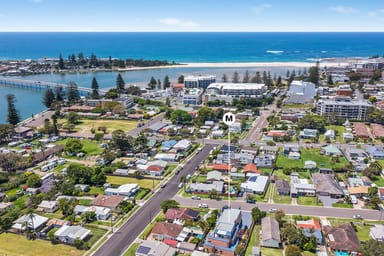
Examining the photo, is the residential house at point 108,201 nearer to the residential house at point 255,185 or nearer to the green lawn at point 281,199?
the residential house at point 255,185

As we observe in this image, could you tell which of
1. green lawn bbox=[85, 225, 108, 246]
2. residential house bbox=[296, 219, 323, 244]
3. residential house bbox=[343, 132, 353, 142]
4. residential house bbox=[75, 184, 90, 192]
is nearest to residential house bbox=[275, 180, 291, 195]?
residential house bbox=[296, 219, 323, 244]

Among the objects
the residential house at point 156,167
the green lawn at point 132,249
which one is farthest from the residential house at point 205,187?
the green lawn at point 132,249

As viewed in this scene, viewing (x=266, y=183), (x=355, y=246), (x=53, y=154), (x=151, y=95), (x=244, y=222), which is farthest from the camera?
(x=151, y=95)

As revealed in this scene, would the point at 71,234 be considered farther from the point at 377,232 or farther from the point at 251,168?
the point at 377,232

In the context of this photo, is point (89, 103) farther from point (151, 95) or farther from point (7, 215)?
point (7, 215)

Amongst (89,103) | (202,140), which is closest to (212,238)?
(202,140)

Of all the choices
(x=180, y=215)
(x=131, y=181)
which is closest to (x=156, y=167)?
(x=131, y=181)
